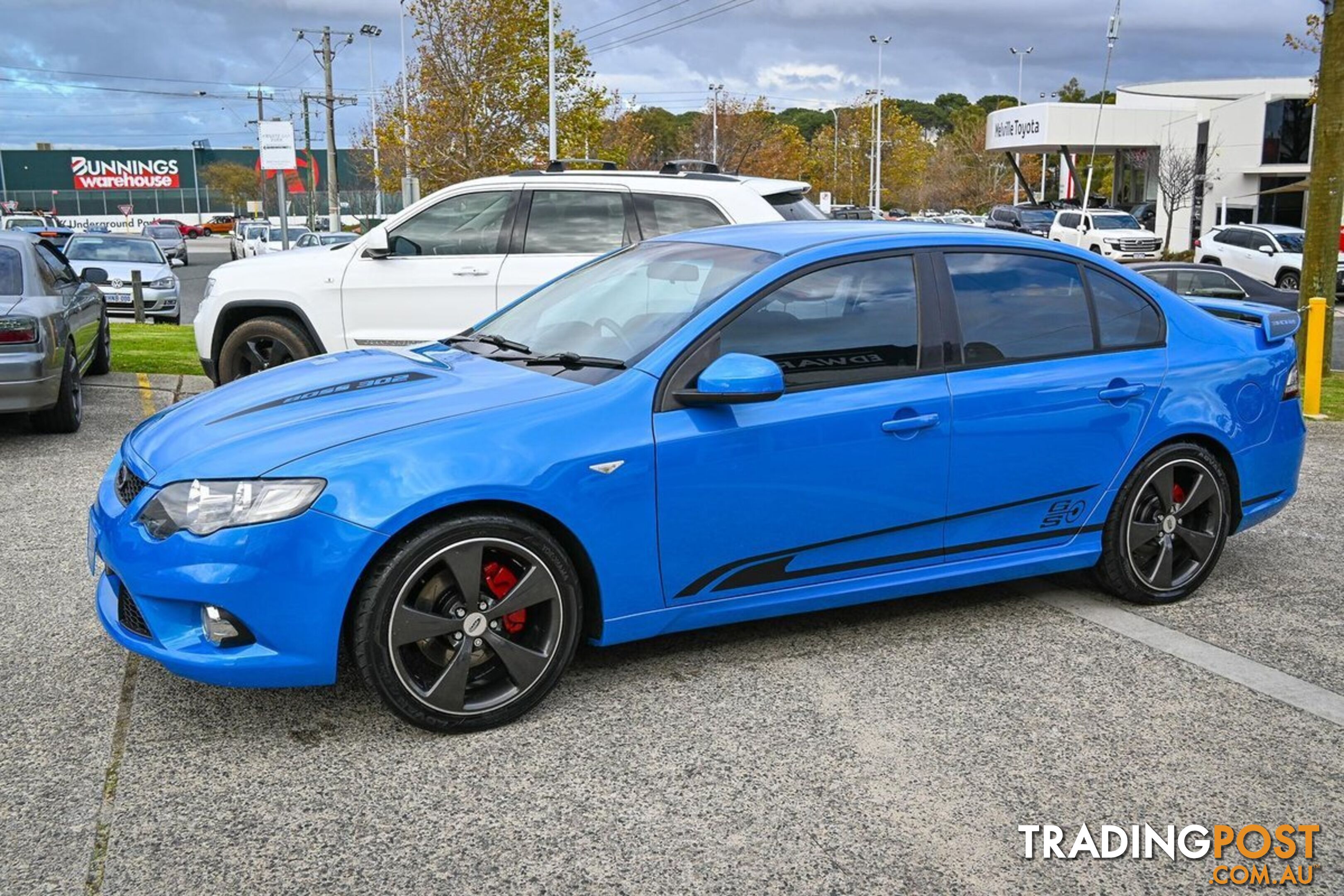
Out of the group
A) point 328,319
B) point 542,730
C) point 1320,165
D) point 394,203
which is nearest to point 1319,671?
point 542,730

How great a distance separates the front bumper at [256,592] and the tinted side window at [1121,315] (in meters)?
3.01

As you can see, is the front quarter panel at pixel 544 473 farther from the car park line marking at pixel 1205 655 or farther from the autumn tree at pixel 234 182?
the autumn tree at pixel 234 182

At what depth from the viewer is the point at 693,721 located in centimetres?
409

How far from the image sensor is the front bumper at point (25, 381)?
803 cm

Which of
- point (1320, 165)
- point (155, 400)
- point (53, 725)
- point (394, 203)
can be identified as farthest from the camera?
point (394, 203)

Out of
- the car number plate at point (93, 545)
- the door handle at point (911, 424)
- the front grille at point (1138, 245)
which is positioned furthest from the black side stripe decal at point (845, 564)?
the front grille at point (1138, 245)

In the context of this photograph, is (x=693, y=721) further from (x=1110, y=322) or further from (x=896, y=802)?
(x=1110, y=322)

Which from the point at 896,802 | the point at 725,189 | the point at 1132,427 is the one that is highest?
the point at 725,189

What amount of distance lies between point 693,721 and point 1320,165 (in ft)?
37.0

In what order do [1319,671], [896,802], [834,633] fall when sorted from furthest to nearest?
[834,633]
[1319,671]
[896,802]

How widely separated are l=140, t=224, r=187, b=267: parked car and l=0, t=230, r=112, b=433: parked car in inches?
1464

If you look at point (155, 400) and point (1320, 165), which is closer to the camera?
point (155, 400)

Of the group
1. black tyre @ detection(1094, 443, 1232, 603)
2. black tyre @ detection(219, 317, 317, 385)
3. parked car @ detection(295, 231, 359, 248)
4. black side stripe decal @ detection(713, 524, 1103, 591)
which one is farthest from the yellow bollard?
parked car @ detection(295, 231, 359, 248)

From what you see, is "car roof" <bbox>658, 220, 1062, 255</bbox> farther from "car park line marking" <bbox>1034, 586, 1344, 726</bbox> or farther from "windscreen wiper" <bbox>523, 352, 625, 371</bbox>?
"car park line marking" <bbox>1034, 586, 1344, 726</bbox>
